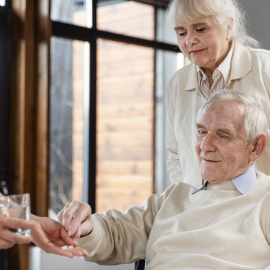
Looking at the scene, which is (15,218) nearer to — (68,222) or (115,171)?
(68,222)

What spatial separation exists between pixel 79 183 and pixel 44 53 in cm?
117

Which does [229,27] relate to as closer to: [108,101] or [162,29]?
[108,101]

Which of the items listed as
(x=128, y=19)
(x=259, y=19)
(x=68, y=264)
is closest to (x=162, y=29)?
(x=128, y=19)

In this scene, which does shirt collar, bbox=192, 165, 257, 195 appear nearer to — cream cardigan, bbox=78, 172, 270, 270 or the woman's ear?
cream cardigan, bbox=78, 172, 270, 270

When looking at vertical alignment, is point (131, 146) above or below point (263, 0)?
below

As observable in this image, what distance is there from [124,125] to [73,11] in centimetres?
115

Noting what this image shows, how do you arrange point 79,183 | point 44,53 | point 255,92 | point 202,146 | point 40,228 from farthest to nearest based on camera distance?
point 79,183
point 44,53
point 255,92
point 202,146
point 40,228

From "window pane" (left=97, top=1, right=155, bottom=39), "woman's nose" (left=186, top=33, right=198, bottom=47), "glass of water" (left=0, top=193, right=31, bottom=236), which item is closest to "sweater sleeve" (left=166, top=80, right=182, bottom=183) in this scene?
"woman's nose" (left=186, top=33, right=198, bottom=47)

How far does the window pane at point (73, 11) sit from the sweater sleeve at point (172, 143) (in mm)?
2255

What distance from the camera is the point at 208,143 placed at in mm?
1935

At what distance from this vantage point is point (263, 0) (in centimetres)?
378

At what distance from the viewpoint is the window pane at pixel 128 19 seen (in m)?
5.07

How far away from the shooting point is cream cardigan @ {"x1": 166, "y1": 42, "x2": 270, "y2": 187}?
2338 millimetres

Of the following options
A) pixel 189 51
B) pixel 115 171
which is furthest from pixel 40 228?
pixel 115 171
